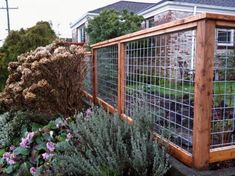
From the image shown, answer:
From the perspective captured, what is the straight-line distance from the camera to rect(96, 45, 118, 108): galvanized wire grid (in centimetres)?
382

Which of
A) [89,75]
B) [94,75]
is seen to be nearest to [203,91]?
[94,75]

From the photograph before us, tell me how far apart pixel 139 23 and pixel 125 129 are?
1090 cm

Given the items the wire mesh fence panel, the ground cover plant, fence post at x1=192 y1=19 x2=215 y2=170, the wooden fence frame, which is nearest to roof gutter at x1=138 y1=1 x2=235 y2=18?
the wire mesh fence panel

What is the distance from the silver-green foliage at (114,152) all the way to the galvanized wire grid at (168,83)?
0.18 metres

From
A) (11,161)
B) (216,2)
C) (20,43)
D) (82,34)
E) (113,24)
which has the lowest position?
(11,161)

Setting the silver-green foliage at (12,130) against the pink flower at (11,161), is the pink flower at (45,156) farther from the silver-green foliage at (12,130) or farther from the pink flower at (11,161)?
the silver-green foliage at (12,130)

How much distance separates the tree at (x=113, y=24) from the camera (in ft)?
40.3

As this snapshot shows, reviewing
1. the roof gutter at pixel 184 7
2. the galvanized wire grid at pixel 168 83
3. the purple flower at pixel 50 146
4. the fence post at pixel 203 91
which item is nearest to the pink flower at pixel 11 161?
the purple flower at pixel 50 146

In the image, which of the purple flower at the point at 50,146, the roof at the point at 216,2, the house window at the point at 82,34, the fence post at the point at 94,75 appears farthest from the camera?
the house window at the point at 82,34

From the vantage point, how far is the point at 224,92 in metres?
2.04

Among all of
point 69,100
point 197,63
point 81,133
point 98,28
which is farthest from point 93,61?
point 98,28

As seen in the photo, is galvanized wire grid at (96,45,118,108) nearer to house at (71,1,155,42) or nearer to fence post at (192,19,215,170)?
fence post at (192,19,215,170)

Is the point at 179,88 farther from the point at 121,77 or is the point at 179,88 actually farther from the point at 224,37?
the point at 121,77

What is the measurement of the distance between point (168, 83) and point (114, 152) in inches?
29.5
